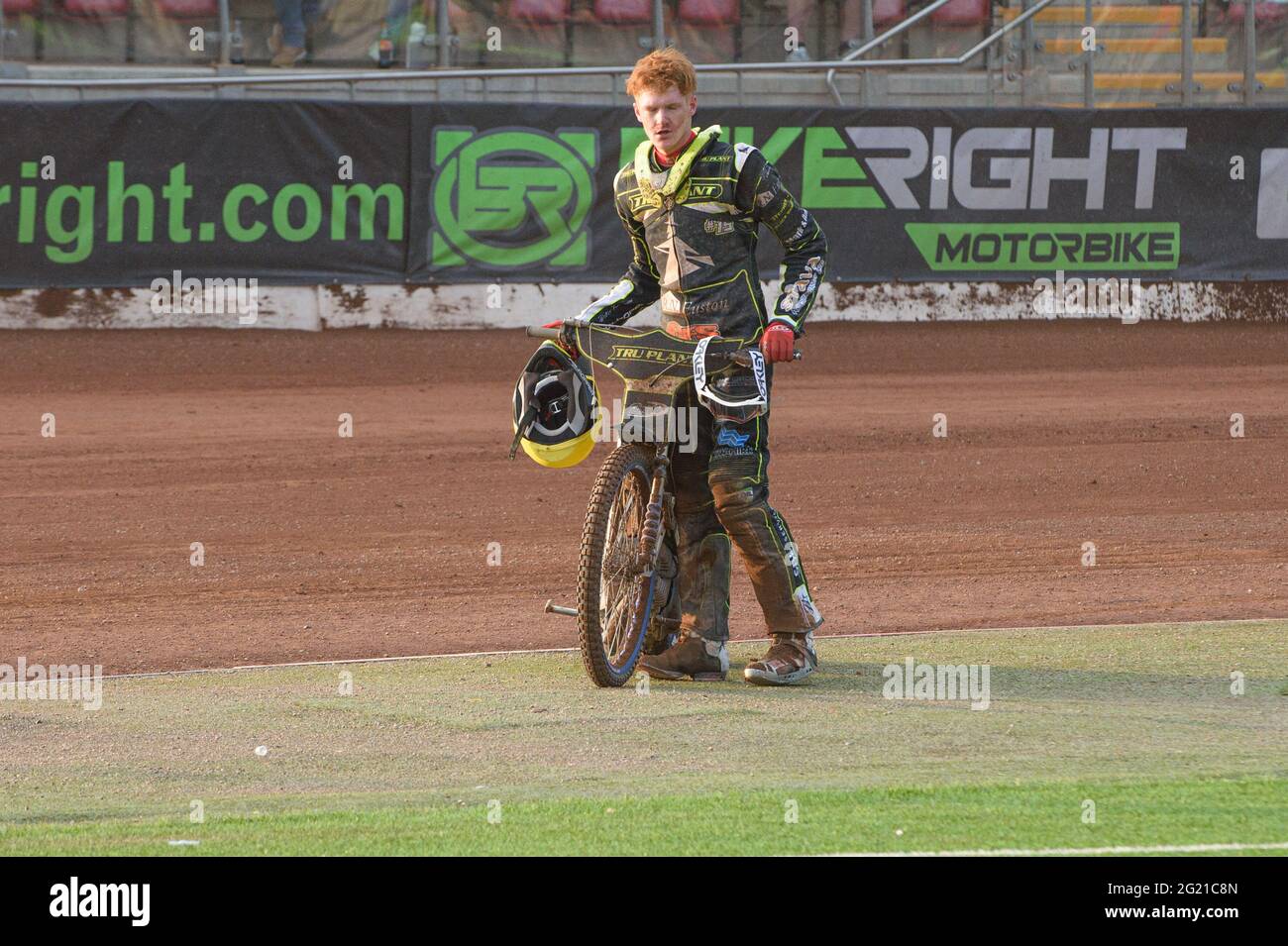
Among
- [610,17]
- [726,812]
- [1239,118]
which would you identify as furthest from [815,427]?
[726,812]

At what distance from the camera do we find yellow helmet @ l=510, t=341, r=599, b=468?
6.01 meters

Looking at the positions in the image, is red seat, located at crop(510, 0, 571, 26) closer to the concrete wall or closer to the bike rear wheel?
the concrete wall

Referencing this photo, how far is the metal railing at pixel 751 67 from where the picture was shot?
53.5ft

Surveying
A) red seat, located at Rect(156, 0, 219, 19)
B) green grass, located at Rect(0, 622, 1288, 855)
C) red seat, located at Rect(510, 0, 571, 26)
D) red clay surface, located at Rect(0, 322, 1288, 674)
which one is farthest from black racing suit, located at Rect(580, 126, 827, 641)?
red seat, located at Rect(156, 0, 219, 19)

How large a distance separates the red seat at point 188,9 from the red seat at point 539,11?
3.15m

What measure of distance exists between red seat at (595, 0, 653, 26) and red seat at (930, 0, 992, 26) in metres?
3.34

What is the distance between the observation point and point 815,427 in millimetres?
13219

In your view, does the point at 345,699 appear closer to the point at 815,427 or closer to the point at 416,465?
the point at 416,465

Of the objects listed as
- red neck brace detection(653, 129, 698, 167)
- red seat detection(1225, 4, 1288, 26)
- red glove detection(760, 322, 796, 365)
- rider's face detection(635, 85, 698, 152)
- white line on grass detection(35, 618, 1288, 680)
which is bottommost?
white line on grass detection(35, 618, 1288, 680)

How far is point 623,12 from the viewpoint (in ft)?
59.0

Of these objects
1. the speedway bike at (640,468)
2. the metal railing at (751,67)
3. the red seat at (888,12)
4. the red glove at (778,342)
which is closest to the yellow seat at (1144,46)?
the metal railing at (751,67)

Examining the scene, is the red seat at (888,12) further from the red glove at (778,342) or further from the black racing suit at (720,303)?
the red glove at (778,342)

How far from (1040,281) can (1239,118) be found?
9.82 feet

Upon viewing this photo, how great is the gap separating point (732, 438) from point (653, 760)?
1.49 metres
